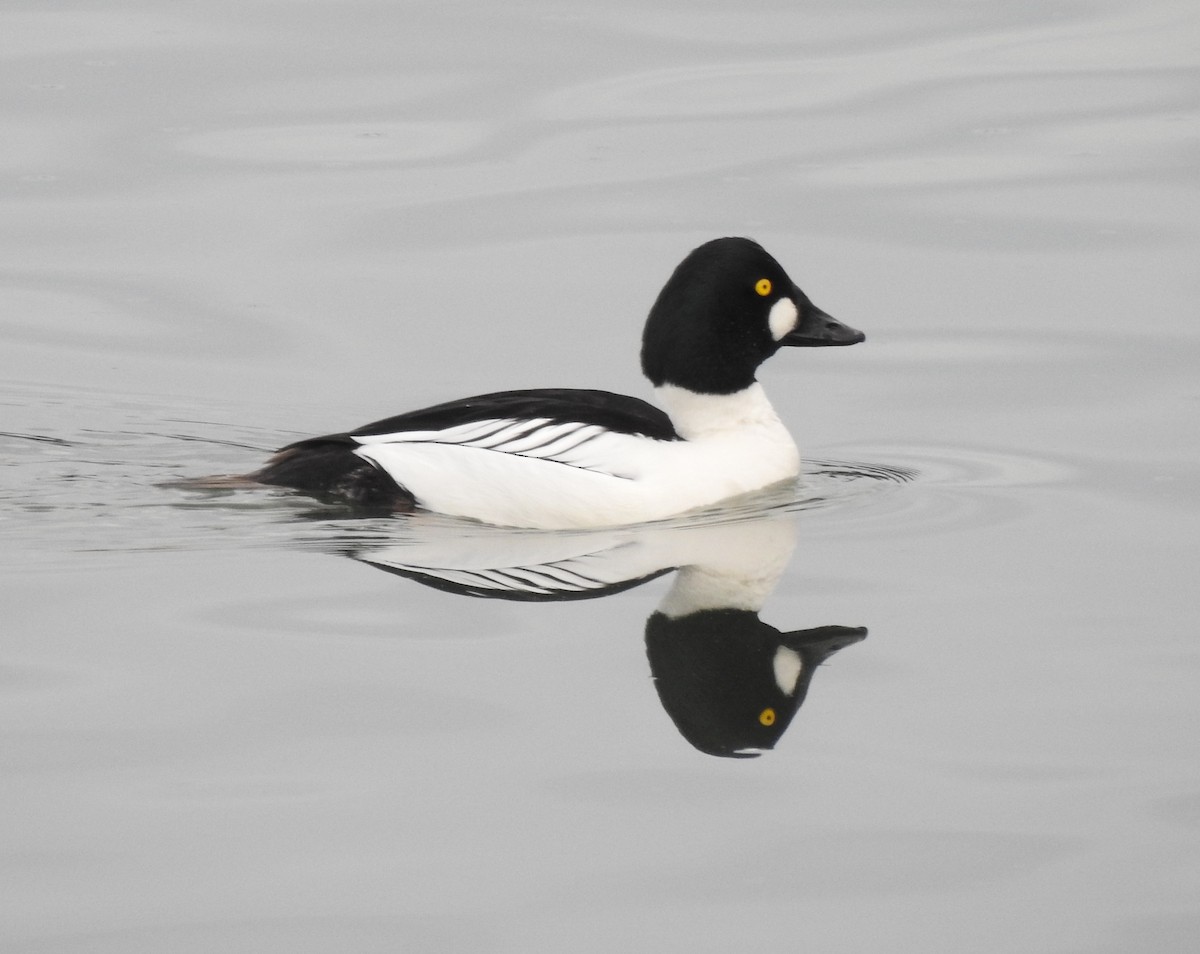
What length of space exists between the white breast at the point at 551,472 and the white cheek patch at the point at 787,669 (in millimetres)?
1786

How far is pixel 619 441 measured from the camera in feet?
27.9

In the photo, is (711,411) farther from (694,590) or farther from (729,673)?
(729,673)

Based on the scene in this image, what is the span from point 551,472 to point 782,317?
1359 millimetres

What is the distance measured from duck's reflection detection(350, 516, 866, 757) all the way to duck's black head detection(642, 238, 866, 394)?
771mm

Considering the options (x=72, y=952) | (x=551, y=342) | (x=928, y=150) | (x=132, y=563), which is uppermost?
(x=928, y=150)

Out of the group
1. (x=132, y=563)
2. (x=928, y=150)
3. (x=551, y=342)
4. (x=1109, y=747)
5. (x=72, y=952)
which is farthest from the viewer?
(x=928, y=150)

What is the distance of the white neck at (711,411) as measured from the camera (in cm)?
899

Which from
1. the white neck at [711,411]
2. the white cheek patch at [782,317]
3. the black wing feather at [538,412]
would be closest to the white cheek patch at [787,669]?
the black wing feather at [538,412]

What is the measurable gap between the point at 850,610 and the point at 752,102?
8.92 metres

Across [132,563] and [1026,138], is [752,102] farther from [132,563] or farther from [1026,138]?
[132,563]

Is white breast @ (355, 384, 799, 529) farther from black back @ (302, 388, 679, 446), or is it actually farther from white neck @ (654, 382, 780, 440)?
white neck @ (654, 382, 780, 440)

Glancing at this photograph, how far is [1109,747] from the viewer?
231 inches

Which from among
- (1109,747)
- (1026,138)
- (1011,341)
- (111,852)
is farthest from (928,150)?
(111,852)

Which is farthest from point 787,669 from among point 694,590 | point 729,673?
point 694,590
